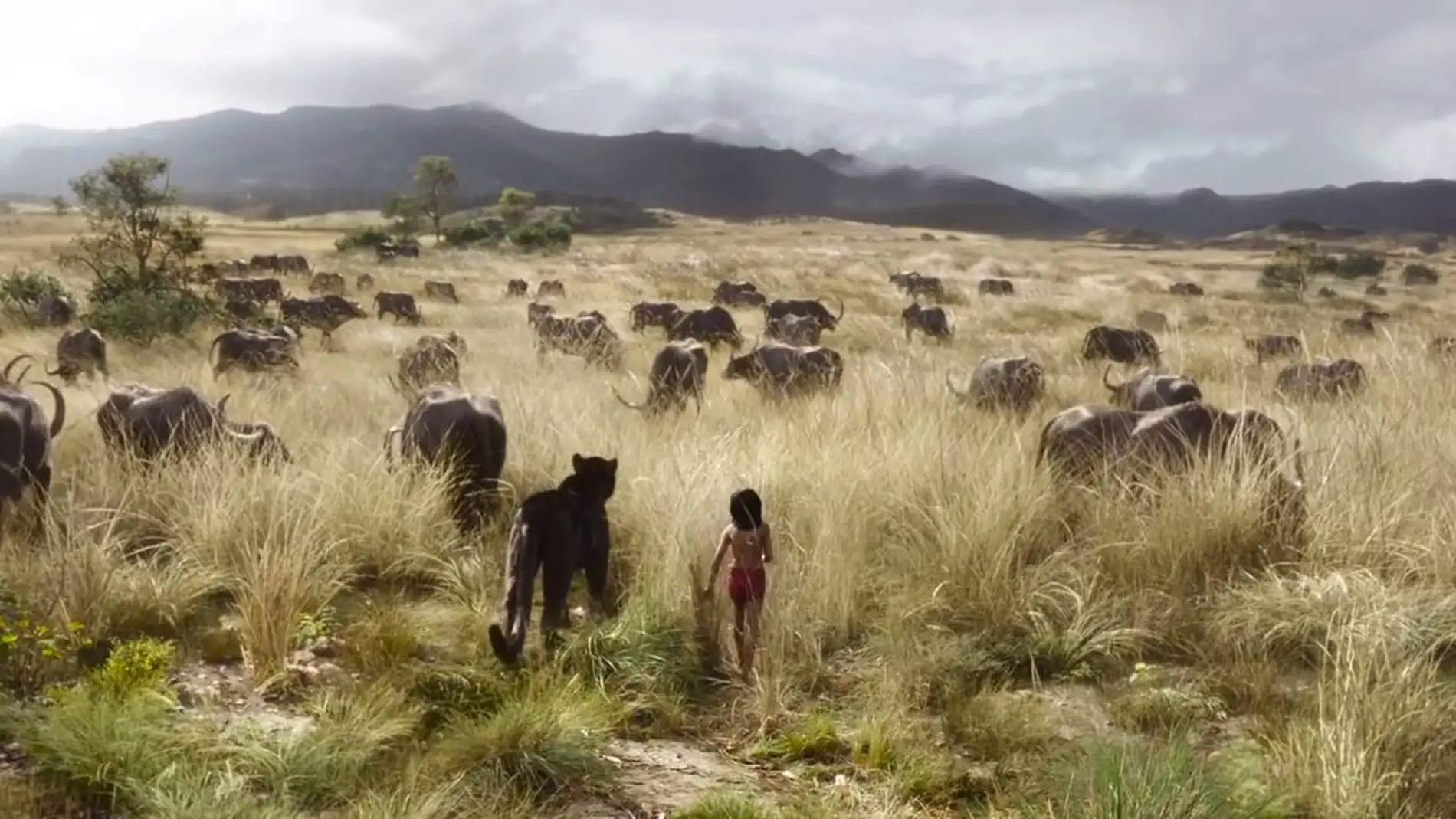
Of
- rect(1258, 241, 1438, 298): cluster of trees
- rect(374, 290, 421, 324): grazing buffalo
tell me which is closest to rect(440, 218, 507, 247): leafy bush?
rect(374, 290, 421, 324): grazing buffalo

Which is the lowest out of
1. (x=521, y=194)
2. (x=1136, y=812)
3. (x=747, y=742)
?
(x=747, y=742)

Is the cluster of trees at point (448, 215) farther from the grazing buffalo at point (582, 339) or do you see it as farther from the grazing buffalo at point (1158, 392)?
the grazing buffalo at point (1158, 392)

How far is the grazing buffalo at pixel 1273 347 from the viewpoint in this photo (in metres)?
16.8

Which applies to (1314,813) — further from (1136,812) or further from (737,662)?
(737,662)

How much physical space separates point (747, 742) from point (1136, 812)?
1.54m

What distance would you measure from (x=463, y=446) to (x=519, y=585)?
98.9 inches

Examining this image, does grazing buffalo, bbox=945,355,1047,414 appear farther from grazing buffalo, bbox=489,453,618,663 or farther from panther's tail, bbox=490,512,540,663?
panther's tail, bbox=490,512,540,663

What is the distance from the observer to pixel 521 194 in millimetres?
77188

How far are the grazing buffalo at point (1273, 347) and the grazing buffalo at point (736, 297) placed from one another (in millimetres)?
12408

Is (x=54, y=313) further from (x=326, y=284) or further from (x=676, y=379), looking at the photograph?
(x=676, y=379)

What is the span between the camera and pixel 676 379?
36.3 ft

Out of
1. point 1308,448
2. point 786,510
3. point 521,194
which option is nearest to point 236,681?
point 786,510

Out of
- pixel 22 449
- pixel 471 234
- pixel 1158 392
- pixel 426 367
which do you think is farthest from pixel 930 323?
pixel 471 234

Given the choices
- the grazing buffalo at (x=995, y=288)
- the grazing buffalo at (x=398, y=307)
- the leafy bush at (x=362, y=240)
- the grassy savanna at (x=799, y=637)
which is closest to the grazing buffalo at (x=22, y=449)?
the grassy savanna at (x=799, y=637)
